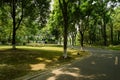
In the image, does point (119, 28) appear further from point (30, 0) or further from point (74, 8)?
point (30, 0)

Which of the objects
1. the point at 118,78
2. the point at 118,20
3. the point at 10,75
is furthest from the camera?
the point at 118,20

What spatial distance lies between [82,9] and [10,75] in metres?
25.7

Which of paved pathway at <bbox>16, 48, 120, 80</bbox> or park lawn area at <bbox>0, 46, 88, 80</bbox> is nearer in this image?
paved pathway at <bbox>16, 48, 120, 80</bbox>

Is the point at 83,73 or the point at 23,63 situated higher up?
the point at 23,63

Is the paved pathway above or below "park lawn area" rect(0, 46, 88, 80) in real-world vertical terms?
below

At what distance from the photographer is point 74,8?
3609 centimetres

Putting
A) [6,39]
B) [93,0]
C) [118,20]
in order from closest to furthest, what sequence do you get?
[93,0] → [118,20] → [6,39]

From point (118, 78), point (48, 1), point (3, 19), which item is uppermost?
point (48, 1)

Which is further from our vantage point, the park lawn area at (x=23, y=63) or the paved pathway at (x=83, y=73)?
the park lawn area at (x=23, y=63)

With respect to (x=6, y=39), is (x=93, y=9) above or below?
above

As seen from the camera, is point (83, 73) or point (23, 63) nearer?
point (83, 73)

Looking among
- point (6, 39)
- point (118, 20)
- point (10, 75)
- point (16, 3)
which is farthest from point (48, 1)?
point (6, 39)

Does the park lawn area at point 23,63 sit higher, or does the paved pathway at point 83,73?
the park lawn area at point 23,63

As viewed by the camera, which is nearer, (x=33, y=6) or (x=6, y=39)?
(x=33, y=6)
